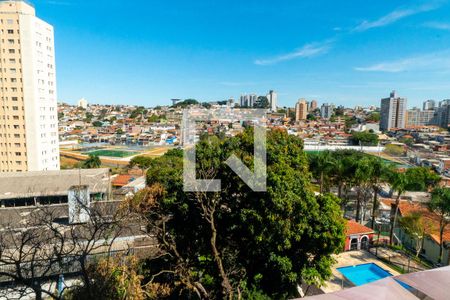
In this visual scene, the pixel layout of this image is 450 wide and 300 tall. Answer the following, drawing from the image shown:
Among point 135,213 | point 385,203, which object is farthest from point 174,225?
point 385,203

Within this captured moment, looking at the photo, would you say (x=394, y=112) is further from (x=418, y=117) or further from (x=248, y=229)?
(x=248, y=229)

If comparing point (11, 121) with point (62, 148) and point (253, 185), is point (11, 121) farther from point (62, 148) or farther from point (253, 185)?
point (62, 148)

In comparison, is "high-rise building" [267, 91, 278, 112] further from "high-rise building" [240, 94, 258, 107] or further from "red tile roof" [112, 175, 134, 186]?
"red tile roof" [112, 175, 134, 186]

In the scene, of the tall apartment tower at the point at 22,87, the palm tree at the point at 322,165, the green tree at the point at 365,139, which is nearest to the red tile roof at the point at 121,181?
the tall apartment tower at the point at 22,87

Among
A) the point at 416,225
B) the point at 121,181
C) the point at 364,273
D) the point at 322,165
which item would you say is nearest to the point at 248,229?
the point at 364,273

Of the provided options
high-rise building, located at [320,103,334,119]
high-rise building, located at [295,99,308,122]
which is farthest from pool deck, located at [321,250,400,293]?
high-rise building, located at [320,103,334,119]
